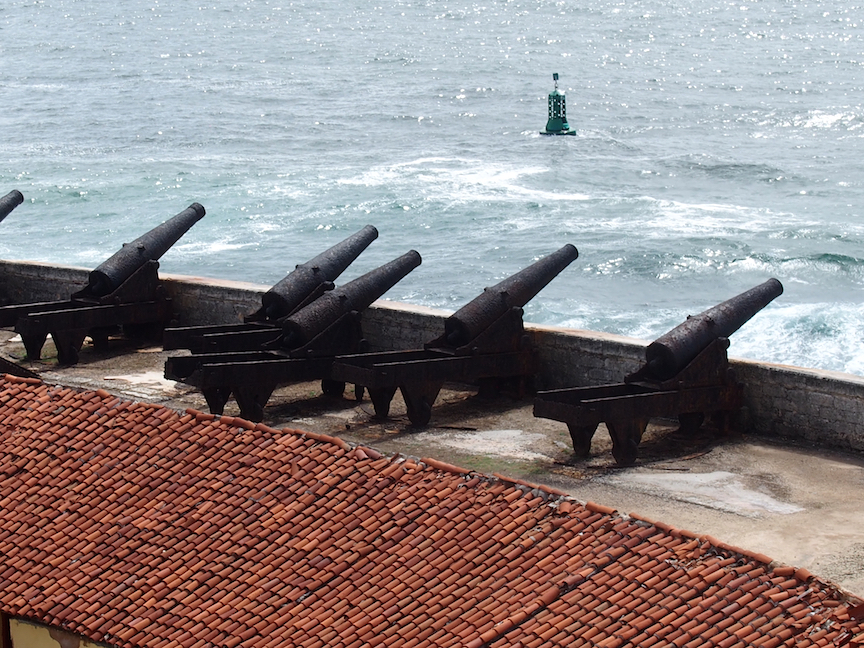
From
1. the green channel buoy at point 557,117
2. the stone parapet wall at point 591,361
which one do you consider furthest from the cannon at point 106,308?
the green channel buoy at point 557,117

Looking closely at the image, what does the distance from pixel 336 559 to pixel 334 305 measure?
640cm

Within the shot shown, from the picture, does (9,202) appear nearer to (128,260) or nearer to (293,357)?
(128,260)

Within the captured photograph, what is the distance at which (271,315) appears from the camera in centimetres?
1511

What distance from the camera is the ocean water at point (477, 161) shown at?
3347 centimetres

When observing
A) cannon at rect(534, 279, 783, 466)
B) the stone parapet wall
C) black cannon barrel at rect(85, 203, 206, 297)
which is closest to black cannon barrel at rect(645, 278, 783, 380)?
cannon at rect(534, 279, 783, 466)

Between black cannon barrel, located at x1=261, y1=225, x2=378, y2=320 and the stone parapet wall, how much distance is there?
64 cm

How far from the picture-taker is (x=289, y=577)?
26.9 feet

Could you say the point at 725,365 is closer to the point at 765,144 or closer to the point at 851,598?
the point at 851,598

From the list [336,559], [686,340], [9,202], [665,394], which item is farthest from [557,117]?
[336,559]

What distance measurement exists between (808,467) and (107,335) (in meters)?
8.37

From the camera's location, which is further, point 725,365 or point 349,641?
point 725,365

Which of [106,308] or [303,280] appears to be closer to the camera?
[303,280]

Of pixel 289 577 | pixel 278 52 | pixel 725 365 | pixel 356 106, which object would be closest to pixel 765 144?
pixel 356 106

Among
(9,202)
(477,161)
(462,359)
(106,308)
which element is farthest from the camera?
(477,161)
